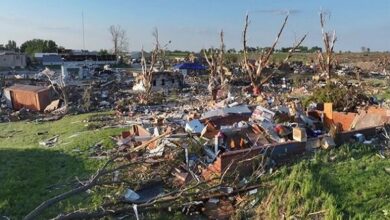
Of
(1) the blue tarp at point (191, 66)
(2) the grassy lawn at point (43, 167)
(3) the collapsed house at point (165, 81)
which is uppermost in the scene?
(1) the blue tarp at point (191, 66)

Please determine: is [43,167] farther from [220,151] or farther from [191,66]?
[191,66]

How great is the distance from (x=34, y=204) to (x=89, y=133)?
515 cm

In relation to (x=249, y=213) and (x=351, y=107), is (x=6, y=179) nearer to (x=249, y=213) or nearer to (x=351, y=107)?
(x=249, y=213)

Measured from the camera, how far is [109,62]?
49562 millimetres

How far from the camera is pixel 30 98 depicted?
842 inches

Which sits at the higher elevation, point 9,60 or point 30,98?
point 9,60

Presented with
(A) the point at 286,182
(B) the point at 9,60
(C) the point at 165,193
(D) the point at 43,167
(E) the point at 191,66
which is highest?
(B) the point at 9,60

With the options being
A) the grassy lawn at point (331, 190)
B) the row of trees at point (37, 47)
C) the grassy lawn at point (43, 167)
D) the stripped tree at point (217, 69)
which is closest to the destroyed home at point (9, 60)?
the row of trees at point (37, 47)

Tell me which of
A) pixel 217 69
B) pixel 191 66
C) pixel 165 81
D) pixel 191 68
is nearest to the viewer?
pixel 217 69

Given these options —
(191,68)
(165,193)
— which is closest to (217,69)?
(191,68)

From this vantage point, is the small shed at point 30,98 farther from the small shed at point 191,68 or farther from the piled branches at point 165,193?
the small shed at point 191,68

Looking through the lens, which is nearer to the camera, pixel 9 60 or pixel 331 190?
pixel 331 190

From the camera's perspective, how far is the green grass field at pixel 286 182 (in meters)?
5.45

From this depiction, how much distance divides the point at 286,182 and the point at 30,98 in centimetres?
1798
